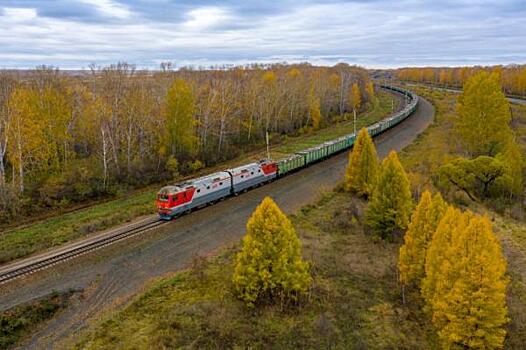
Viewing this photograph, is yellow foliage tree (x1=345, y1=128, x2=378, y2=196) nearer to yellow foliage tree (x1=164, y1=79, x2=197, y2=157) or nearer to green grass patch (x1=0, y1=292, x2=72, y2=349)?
yellow foliage tree (x1=164, y1=79, x2=197, y2=157)

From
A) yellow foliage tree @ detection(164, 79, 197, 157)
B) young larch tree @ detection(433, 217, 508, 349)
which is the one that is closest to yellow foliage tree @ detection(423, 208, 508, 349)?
young larch tree @ detection(433, 217, 508, 349)

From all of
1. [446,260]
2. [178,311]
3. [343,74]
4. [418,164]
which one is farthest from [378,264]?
[343,74]

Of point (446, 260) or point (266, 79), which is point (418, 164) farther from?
point (266, 79)

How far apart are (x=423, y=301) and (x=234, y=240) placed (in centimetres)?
1344

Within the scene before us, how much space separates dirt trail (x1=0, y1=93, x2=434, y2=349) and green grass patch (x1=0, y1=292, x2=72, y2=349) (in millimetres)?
738

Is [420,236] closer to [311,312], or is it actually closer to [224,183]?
[311,312]

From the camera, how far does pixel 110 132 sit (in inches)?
1992

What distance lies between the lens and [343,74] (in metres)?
100

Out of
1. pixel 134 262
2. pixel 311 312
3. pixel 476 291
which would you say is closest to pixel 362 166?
pixel 311 312

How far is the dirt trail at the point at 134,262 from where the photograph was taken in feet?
72.3

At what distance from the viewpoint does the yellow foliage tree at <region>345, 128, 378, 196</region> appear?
39.5 meters

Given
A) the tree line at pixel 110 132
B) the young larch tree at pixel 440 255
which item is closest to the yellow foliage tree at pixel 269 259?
the young larch tree at pixel 440 255

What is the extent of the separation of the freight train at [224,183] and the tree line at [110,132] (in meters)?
12.0

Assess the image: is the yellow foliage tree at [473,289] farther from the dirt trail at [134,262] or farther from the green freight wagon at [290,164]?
the green freight wagon at [290,164]
